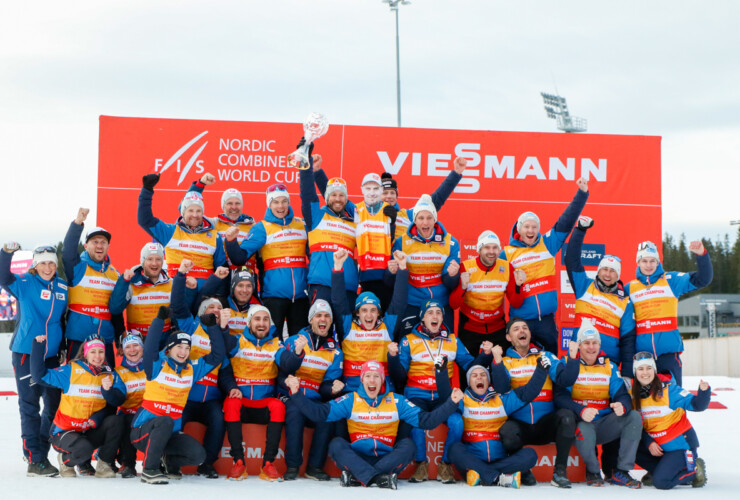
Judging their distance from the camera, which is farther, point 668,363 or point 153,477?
point 668,363

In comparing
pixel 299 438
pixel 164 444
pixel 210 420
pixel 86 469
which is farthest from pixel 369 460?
pixel 86 469

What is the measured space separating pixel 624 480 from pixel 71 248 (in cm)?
545

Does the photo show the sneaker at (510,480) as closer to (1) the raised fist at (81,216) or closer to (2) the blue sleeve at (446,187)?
(2) the blue sleeve at (446,187)

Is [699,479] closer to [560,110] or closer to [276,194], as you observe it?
[276,194]

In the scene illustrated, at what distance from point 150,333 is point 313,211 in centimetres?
203

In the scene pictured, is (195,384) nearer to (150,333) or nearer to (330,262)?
(150,333)

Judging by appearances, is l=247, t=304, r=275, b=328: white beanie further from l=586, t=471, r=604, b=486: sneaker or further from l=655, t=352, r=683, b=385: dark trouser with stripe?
l=655, t=352, r=683, b=385: dark trouser with stripe

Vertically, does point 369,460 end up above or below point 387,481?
above

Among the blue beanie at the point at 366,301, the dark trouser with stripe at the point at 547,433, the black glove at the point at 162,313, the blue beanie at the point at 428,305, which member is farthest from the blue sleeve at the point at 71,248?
the dark trouser with stripe at the point at 547,433

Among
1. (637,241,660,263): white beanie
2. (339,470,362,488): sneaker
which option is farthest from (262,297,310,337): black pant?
(637,241,660,263): white beanie

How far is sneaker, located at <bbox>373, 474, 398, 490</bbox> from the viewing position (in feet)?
20.2

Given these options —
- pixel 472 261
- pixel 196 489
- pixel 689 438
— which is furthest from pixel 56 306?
pixel 689 438

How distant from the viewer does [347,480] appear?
20.5ft

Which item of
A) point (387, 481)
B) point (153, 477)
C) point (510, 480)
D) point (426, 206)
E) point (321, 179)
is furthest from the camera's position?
point (321, 179)
